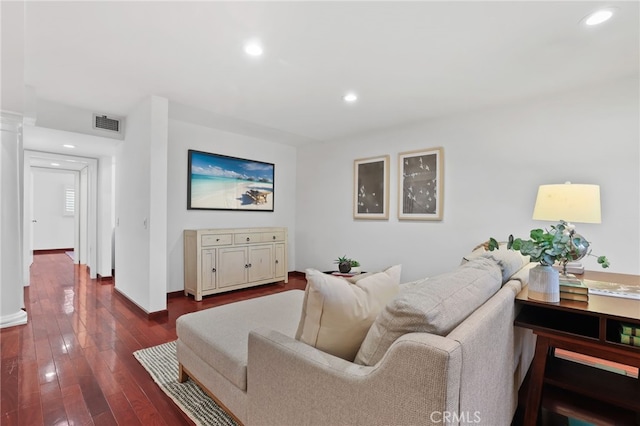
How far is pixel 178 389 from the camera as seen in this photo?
1816 mm

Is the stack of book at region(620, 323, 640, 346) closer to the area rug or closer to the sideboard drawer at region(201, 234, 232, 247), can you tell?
the area rug

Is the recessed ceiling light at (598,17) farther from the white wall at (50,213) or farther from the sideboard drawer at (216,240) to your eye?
the white wall at (50,213)

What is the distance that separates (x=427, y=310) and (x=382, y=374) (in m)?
0.22

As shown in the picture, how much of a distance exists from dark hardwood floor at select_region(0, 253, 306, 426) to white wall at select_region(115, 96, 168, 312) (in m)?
0.28

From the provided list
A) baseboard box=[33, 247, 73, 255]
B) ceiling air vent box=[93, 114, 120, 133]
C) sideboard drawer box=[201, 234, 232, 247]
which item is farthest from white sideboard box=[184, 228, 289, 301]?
baseboard box=[33, 247, 73, 255]

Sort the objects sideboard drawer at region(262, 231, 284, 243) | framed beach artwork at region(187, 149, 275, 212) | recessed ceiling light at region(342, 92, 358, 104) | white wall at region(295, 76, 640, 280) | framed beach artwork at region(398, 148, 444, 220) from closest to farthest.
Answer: white wall at region(295, 76, 640, 280) < recessed ceiling light at region(342, 92, 358, 104) < framed beach artwork at region(398, 148, 444, 220) < framed beach artwork at region(187, 149, 275, 212) < sideboard drawer at region(262, 231, 284, 243)

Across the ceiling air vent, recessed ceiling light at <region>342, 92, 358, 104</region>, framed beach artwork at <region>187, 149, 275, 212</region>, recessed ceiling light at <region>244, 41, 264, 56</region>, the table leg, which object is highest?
recessed ceiling light at <region>342, 92, 358, 104</region>

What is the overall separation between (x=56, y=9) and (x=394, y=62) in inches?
87.0

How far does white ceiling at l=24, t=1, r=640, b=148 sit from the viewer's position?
1.73 metres

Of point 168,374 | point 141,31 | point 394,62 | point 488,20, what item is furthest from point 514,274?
point 141,31

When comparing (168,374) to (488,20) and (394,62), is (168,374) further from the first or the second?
(488,20)

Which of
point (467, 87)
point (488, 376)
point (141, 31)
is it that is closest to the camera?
point (488, 376)

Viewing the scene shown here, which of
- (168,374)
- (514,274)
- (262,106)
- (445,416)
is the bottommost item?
(168,374)

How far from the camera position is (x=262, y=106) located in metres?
3.25
